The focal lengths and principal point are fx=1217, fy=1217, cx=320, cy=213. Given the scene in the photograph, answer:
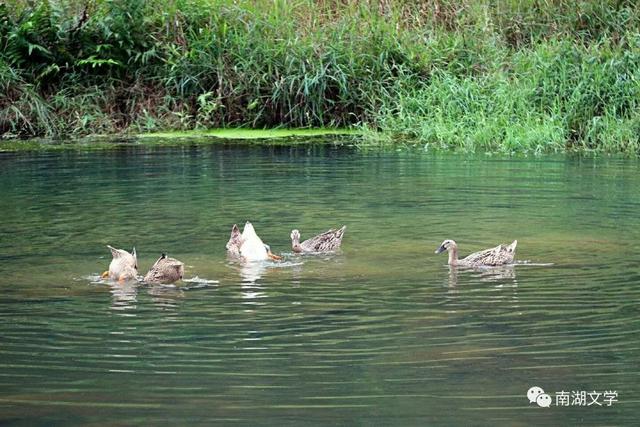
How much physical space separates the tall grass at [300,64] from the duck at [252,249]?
9.10 meters

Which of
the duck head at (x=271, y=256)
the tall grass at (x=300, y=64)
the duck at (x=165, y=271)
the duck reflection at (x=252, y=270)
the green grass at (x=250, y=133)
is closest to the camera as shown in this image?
the duck at (x=165, y=271)

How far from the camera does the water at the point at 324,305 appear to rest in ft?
19.7

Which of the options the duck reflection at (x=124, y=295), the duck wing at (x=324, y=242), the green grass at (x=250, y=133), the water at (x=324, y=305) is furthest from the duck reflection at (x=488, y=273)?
the green grass at (x=250, y=133)

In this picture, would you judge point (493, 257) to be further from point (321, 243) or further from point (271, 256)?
point (271, 256)

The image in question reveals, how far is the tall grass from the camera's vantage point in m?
19.5

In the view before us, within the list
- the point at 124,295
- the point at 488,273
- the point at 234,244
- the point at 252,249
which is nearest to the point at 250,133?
the point at 234,244

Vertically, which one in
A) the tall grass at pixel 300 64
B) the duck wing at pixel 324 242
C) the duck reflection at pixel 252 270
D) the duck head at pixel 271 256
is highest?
the tall grass at pixel 300 64

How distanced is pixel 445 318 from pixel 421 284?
4.12 feet

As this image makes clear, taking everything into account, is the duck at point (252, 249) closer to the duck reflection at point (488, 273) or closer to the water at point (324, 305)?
the water at point (324, 305)

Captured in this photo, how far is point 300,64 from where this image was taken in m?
20.5

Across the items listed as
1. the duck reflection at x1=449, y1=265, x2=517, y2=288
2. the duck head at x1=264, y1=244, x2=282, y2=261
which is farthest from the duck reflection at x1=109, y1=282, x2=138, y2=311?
the duck reflection at x1=449, y1=265, x2=517, y2=288

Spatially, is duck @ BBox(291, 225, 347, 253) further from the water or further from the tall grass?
the tall grass

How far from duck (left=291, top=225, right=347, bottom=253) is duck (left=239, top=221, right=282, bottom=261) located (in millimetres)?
314

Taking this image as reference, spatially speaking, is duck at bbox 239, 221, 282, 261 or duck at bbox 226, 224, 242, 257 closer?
duck at bbox 239, 221, 282, 261
